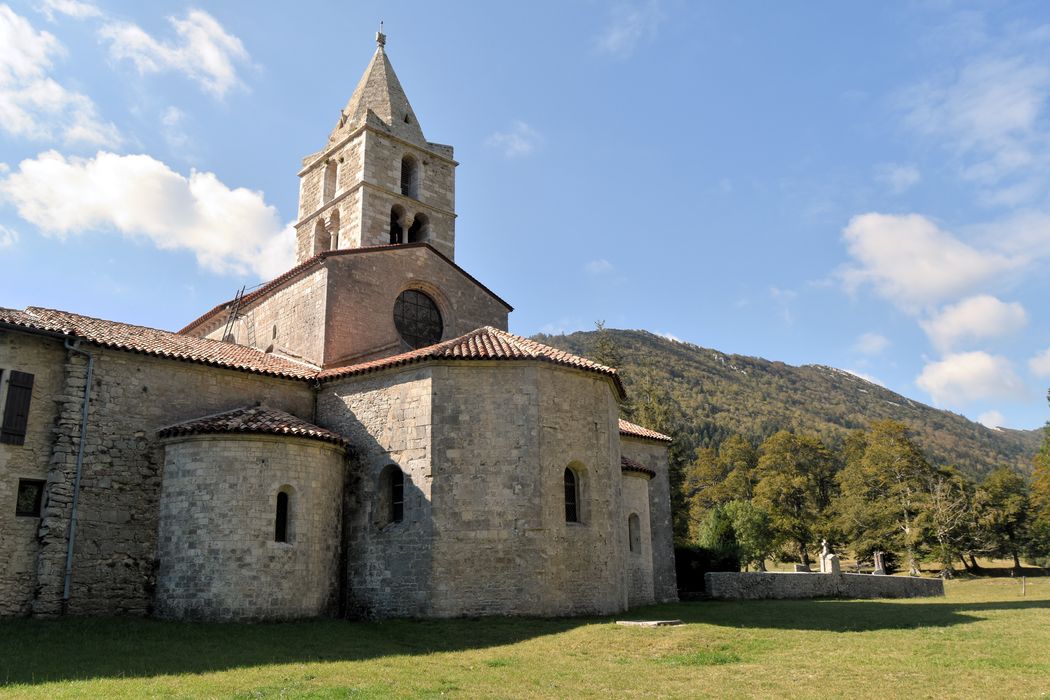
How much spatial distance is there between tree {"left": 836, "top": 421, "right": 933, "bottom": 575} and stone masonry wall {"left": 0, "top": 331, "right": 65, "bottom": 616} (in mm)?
45145

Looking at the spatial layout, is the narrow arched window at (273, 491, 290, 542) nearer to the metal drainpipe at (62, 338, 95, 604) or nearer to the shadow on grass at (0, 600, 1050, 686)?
the shadow on grass at (0, 600, 1050, 686)

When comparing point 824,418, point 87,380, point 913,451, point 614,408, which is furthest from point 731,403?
point 87,380

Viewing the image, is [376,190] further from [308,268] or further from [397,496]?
[397,496]

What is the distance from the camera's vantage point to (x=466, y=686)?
10.6m

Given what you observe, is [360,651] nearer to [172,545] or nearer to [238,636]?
[238,636]

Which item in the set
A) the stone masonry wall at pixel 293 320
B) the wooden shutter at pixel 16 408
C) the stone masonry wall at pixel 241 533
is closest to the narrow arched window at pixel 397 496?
the stone masonry wall at pixel 241 533

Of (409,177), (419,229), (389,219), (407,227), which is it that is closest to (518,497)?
(389,219)

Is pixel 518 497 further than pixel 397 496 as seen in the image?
No

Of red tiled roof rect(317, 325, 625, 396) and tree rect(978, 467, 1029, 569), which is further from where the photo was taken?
tree rect(978, 467, 1029, 569)

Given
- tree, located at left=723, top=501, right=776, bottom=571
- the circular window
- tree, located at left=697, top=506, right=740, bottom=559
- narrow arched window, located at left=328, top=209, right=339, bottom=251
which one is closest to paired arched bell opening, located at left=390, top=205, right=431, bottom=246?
narrow arched window, located at left=328, top=209, right=339, bottom=251

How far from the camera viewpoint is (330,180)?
1211 inches

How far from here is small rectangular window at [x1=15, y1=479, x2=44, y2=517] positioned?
54.4 ft

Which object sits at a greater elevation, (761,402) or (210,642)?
(761,402)

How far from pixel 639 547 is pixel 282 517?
11433 mm
